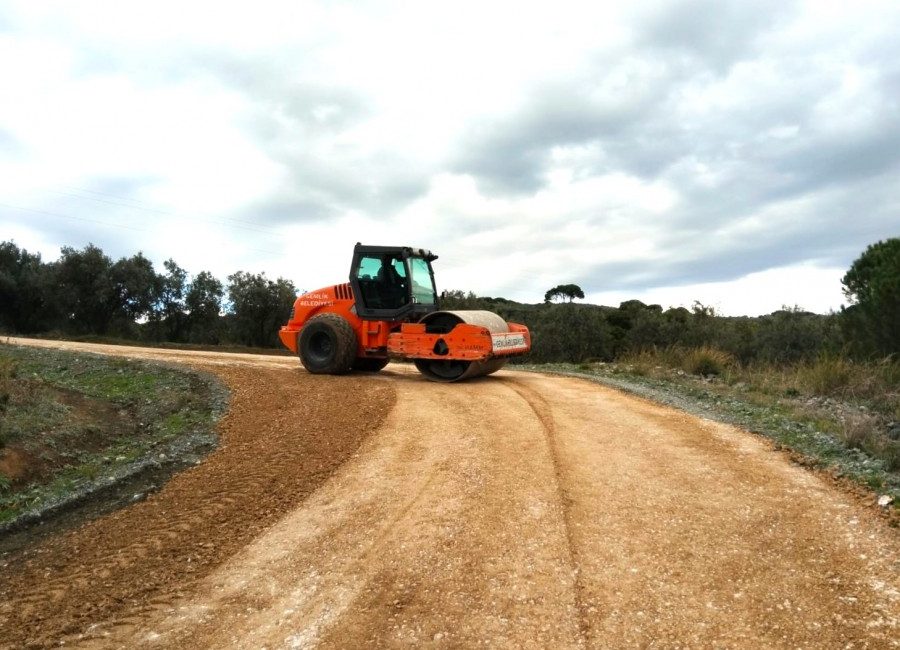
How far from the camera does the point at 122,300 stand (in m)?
36.1

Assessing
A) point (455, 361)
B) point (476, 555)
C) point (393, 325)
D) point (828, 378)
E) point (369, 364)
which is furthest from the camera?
point (369, 364)

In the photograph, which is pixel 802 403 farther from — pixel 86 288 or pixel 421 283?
pixel 86 288

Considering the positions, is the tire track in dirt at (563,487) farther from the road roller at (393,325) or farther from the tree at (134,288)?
the tree at (134,288)

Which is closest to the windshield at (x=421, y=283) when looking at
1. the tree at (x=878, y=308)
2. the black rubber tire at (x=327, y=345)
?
the black rubber tire at (x=327, y=345)

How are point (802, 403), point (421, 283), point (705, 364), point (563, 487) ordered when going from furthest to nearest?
1. point (705, 364)
2. point (421, 283)
3. point (802, 403)
4. point (563, 487)

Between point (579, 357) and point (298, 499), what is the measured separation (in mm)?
21511

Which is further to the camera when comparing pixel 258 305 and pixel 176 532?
pixel 258 305

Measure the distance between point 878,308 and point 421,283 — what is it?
13.1 metres

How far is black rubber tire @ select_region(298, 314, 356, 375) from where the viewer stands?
13.6m

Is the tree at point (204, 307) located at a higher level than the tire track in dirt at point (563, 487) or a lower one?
higher

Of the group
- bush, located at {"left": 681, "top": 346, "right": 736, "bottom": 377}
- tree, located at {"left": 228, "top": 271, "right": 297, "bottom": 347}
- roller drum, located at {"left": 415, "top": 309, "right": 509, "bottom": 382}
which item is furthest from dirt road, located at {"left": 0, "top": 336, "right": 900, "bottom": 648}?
tree, located at {"left": 228, "top": 271, "right": 297, "bottom": 347}

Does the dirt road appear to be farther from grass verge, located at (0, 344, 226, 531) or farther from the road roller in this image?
the road roller

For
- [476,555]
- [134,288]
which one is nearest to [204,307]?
[134,288]

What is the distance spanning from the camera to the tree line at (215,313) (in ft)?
85.8
